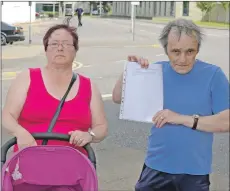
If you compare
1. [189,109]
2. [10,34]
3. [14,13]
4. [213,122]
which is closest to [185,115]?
[189,109]

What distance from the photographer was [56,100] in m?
2.69

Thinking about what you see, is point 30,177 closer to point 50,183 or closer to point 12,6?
point 50,183

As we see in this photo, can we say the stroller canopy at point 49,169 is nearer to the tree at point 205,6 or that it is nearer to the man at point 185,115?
the man at point 185,115

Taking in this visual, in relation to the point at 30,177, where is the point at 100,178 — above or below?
below

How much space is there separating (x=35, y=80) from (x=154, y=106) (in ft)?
2.17

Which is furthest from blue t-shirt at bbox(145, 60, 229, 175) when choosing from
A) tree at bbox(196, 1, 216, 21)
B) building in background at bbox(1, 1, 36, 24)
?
tree at bbox(196, 1, 216, 21)

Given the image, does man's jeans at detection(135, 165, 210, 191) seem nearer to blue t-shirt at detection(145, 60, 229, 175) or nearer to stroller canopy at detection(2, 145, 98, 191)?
blue t-shirt at detection(145, 60, 229, 175)

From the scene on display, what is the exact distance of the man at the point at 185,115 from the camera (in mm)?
2594

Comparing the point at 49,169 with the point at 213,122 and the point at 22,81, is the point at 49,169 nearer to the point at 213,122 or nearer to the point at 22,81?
the point at 22,81

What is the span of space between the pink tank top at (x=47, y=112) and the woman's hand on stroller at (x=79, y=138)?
9 cm

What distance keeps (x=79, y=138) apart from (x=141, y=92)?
1.36ft

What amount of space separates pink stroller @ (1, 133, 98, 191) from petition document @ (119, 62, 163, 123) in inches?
14.1

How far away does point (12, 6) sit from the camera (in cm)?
3281

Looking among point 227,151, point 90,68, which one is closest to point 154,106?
point 227,151
